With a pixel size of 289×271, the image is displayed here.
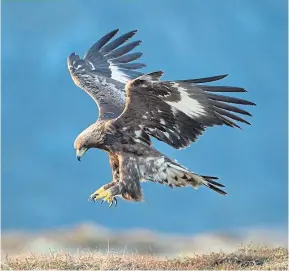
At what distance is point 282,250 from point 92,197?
4480 mm

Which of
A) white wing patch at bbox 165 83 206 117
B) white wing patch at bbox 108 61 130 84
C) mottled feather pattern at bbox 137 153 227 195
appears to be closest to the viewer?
white wing patch at bbox 165 83 206 117

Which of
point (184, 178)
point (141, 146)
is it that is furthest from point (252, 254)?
point (141, 146)

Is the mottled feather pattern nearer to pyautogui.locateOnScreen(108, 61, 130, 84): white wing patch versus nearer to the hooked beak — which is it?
the hooked beak

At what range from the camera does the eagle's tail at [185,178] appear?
11.5 meters

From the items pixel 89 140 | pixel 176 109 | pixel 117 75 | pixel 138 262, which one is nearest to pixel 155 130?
pixel 176 109

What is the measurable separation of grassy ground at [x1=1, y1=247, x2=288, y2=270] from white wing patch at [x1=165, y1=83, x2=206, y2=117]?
8.83ft

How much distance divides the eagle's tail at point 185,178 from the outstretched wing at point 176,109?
55 cm

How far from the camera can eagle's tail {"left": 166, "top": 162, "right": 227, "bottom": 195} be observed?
11477 mm

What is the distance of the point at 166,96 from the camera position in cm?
1112

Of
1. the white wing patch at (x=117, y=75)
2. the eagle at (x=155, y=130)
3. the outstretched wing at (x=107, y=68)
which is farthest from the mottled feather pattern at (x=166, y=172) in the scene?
the white wing patch at (x=117, y=75)

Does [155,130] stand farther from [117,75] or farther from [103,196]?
[117,75]

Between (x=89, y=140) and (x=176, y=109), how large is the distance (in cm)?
156

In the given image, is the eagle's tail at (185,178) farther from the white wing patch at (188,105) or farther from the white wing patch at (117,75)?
the white wing patch at (117,75)

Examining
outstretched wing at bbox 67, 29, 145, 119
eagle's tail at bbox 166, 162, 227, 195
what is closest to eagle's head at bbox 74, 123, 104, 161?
eagle's tail at bbox 166, 162, 227, 195
